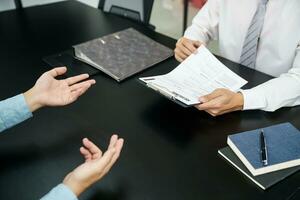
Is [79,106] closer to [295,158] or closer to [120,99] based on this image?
[120,99]

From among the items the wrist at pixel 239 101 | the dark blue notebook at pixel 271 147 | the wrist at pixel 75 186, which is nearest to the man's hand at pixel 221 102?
the wrist at pixel 239 101

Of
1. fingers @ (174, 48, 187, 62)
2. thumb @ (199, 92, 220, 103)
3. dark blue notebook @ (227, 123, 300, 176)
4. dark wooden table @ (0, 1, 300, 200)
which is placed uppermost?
thumb @ (199, 92, 220, 103)

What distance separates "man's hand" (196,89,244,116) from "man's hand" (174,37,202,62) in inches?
11.5

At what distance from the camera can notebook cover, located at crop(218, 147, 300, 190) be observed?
0.70 m

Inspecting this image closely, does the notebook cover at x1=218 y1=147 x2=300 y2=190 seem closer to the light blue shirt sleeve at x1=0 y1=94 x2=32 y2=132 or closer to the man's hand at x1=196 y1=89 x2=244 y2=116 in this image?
the man's hand at x1=196 y1=89 x2=244 y2=116

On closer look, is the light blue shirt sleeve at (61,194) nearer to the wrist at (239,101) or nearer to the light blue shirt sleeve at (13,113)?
the light blue shirt sleeve at (13,113)

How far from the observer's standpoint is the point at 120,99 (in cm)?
102

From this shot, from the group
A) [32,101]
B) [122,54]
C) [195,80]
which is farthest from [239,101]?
[32,101]

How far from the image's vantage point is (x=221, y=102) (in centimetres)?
91

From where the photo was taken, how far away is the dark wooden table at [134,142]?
70 centimetres

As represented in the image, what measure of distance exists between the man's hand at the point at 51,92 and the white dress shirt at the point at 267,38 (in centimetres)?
54

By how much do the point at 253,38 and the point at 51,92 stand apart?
82 centimetres

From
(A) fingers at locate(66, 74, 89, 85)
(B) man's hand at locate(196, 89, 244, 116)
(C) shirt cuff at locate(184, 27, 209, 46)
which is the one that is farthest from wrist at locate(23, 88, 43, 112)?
(C) shirt cuff at locate(184, 27, 209, 46)

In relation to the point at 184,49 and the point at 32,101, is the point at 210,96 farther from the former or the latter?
the point at 32,101
